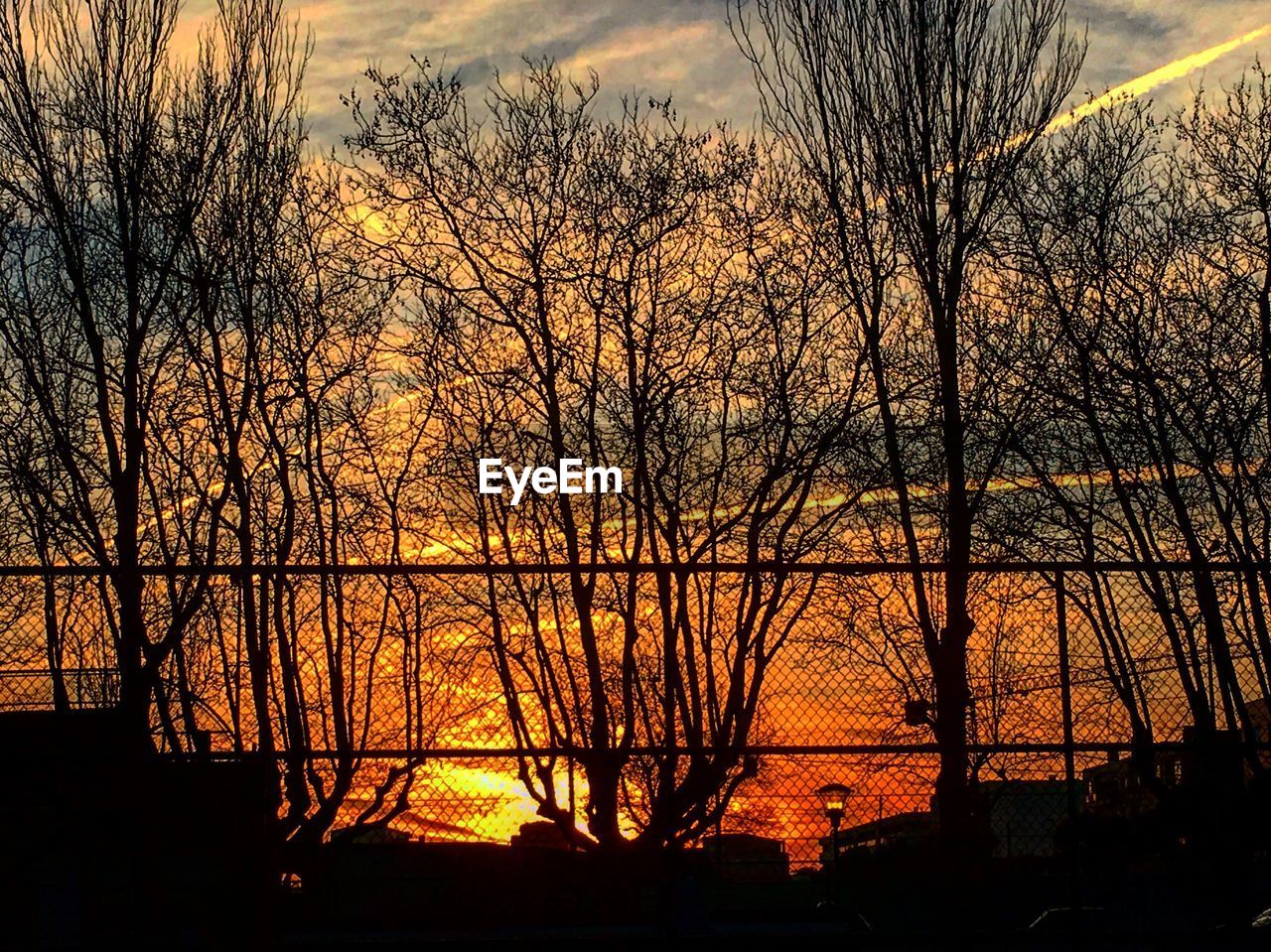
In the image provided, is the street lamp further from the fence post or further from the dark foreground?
the fence post

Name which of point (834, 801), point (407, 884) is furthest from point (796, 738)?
point (407, 884)

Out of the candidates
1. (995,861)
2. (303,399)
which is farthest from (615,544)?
(995,861)

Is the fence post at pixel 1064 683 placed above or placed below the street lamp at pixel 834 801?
above

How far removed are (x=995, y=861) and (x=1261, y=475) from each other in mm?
11377

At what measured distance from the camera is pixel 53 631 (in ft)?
25.0

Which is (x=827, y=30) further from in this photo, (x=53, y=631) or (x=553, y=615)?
(x=53, y=631)

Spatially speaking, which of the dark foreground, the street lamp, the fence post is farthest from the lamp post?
the fence post

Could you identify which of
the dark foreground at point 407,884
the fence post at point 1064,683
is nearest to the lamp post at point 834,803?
the dark foreground at point 407,884

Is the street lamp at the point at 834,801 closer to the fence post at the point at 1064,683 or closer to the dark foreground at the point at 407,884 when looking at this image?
the dark foreground at the point at 407,884

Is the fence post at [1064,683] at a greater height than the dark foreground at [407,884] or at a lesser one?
greater

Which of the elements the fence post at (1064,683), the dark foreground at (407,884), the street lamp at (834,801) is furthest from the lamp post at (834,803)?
the fence post at (1064,683)

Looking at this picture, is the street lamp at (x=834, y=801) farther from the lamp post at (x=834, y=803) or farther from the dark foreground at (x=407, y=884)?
the dark foreground at (x=407, y=884)

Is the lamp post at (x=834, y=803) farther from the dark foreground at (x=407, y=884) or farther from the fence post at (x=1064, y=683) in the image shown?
the fence post at (x=1064, y=683)

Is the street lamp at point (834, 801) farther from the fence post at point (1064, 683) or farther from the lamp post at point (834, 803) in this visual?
the fence post at point (1064, 683)
